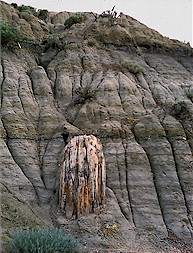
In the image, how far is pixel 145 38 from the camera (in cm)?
2683

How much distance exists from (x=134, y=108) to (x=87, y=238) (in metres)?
8.49

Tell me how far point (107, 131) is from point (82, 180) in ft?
12.3

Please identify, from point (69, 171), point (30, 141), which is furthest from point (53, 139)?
point (69, 171)

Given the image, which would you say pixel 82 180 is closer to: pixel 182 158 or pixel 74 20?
pixel 182 158

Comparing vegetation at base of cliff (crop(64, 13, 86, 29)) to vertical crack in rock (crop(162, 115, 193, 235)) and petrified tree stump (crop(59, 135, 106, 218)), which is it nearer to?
vertical crack in rock (crop(162, 115, 193, 235))

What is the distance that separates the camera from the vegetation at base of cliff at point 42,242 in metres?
9.84

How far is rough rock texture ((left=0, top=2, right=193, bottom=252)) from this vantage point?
1375cm

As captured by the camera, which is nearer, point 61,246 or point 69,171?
point 61,246

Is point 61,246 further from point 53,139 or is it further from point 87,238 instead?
point 53,139

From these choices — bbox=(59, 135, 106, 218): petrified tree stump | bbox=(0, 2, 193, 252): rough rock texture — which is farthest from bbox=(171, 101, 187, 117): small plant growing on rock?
bbox=(59, 135, 106, 218): petrified tree stump

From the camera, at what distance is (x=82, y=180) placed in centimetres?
1376

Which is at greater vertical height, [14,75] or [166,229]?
[14,75]

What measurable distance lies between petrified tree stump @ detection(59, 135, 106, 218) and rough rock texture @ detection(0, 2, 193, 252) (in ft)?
1.42

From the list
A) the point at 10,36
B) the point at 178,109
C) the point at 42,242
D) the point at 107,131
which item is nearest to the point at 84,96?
the point at 107,131
